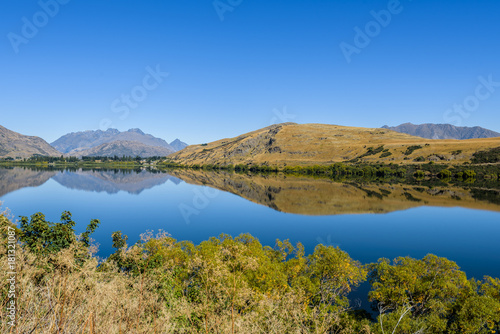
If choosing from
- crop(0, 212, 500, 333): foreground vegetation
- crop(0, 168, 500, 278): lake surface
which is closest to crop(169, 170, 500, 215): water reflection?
crop(0, 168, 500, 278): lake surface

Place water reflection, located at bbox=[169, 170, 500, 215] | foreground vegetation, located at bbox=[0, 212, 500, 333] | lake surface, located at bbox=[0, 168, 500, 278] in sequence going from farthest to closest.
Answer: water reflection, located at bbox=[169, 170, 500, 215]
lake surface, located at bbox=[0, 168, 500, 278]
foreground vegetation, located at bbox=[0, 212, 500, 333]

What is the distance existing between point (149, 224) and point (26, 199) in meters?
54.1

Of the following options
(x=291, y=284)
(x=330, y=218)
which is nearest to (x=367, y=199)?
(x=330, y=218)

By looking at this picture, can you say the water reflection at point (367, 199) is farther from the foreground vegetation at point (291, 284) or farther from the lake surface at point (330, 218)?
the foreground vegetation at point (291, 284)

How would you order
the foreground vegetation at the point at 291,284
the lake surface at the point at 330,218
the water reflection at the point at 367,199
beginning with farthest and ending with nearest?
the water reflection at the point at 367,199, the lake surface at the point at 330,218, the foreground vegetation at the point at 291,284

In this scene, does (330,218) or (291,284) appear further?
(330,218)

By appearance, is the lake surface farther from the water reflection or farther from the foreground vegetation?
the foreground vegetation

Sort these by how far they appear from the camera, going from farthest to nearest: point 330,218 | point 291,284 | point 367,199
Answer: point 367,199, point 330,218, point 291,284

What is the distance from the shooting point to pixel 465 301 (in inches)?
836

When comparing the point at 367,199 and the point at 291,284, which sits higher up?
the point at 291,284

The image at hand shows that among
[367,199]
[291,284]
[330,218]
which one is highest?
[291,284]

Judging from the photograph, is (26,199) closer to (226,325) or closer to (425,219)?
(226,325)

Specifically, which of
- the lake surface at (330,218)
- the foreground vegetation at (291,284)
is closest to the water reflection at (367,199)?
the lake surface at (330,218)

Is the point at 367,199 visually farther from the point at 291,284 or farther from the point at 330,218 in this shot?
the point at 291,284
